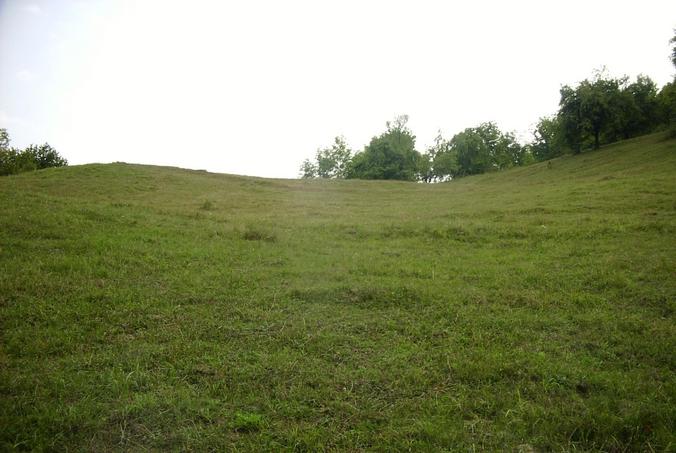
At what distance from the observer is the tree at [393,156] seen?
7881 centimetres

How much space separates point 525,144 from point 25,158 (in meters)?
A: 103

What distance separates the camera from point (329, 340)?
23.5 ft

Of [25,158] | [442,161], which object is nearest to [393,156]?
[442,161]

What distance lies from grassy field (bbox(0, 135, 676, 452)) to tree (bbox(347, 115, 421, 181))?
63.9m

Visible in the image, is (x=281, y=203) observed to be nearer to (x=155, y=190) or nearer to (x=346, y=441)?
(x=155, y=190)

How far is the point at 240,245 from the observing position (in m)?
14.4

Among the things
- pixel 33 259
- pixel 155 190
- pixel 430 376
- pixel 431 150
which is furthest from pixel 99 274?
pixel 431 150

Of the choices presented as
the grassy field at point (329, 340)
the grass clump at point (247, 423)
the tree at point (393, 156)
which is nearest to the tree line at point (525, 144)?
the tree at point (393, 156)

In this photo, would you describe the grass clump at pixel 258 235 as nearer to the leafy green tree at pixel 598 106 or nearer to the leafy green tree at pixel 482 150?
the leafy green tree at pixel 598 106

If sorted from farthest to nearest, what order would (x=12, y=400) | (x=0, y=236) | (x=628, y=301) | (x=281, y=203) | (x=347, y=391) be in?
(x=281, y=203)
(x=0, y=236)
(x=628, y=301)
(x=347, y=391)
(x=12, y=400)

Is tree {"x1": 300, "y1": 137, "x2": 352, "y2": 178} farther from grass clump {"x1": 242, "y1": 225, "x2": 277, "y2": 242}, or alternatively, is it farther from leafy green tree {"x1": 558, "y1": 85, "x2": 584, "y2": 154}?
grass clump {"x1": 242, "y1": 225, "x2": 277, "y2": 242}

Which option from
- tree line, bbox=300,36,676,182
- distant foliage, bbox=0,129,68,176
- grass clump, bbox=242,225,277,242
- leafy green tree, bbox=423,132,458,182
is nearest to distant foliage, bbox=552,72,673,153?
tree line, bbox=300,36,676,182

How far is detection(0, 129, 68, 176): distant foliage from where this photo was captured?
191ft

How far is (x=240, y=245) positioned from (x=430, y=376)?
10083mm
